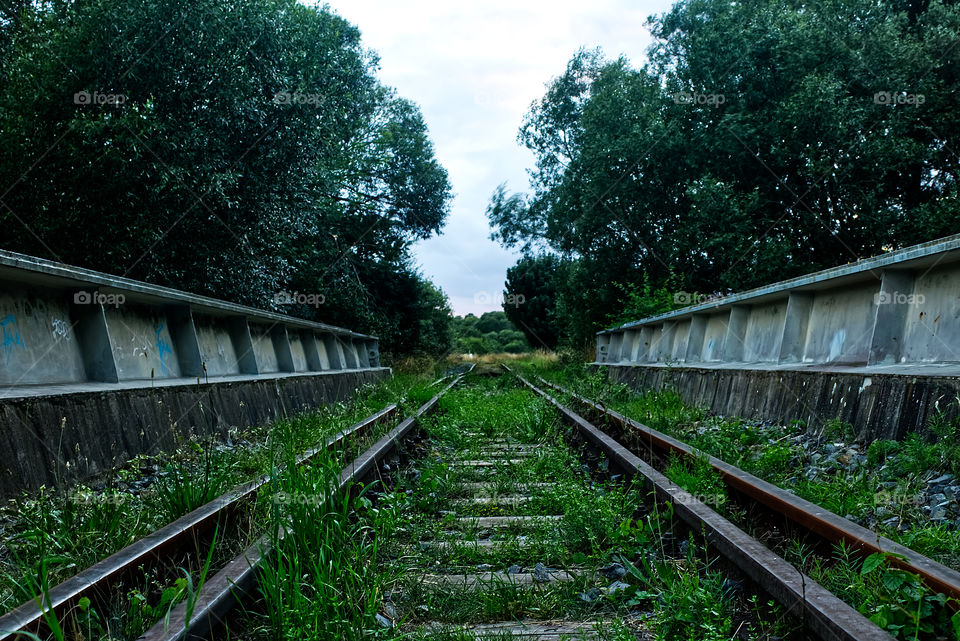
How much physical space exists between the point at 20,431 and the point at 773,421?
19.5 feet

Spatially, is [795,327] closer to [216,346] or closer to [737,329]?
[737,329]

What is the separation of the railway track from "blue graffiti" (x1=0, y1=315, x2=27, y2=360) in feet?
7.28

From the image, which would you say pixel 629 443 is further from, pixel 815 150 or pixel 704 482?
pixel 815 150

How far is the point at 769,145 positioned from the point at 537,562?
2025cm

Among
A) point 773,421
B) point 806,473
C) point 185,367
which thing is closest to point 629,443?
point 773,421

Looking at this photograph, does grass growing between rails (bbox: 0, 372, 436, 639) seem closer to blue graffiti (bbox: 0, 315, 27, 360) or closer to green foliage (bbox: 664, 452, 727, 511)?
blue graffiti (bbox: 0, 315, 27, 360)

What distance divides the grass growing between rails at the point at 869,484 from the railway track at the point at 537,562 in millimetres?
140

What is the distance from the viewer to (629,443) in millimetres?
6012

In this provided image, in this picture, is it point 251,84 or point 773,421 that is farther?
point 251,84

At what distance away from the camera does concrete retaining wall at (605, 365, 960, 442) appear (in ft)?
13.1

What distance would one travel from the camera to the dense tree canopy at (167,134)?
41.5 feet

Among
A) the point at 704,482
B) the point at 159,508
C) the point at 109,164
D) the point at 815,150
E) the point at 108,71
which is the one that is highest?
the point at 815,150
